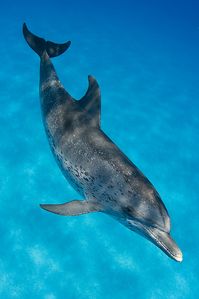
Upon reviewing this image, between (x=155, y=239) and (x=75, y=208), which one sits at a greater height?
(x=75, y=208)

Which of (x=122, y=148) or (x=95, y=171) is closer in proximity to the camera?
(x=95, y=171)

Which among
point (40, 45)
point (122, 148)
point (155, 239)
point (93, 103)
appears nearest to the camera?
point (155, 239)

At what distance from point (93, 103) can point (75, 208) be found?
2.67 metres

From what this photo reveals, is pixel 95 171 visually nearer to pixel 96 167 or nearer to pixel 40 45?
pixel 96 167

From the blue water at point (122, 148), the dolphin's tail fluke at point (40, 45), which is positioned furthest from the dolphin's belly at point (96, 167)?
the dolphin's tail fluke at point (40, 45)

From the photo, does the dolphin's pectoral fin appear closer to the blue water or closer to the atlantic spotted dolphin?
the atlantic spotted dolphin

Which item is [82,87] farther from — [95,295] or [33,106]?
[95,295]

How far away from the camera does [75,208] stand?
708 centimetres

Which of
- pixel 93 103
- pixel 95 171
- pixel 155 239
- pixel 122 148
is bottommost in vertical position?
pixel 155 239

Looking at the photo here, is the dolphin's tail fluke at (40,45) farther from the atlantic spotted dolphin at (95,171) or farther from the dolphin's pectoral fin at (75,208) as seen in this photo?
the dolphin's pectoral fin at (75,208)

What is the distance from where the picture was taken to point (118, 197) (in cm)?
668

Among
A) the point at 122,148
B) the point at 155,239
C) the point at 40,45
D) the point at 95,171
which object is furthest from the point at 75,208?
the point at 122,148

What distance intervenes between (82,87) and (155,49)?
1116 cm

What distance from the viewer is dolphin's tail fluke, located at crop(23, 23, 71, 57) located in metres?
10.8
